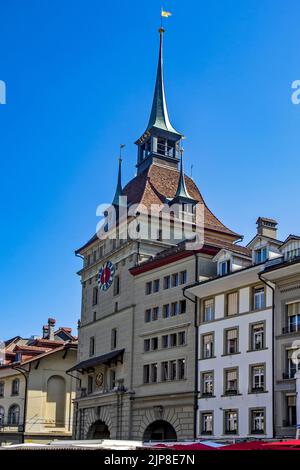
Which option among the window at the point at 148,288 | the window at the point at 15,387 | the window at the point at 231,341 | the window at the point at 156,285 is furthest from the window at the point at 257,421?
the window at the point at 15,387

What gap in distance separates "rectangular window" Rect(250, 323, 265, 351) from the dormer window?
4.00m

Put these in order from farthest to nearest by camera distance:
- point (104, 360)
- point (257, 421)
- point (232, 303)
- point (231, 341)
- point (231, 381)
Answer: point (104, 360) → point (232, 303) → point (231, 341) → point (231, 381) → point (257, 421)

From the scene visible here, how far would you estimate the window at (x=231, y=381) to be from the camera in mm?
43219

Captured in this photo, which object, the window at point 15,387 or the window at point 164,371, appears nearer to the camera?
the window at point 164,371

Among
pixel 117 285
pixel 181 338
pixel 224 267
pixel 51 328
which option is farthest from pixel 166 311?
pixel 51 328

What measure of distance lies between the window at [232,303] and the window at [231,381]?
3686mm

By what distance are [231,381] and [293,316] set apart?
6528 millimetres

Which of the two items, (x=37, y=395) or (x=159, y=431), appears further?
(x=37, y=395)

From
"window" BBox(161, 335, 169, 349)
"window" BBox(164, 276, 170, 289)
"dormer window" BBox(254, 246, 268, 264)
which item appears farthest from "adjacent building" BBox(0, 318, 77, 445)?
"dormer window" BBox(254, 246, 268, 264)

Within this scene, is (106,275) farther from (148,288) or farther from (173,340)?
(173,340)

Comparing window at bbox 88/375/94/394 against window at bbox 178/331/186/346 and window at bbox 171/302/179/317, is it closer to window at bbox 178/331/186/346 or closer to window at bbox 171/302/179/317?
window at bbox 171/302/179/317

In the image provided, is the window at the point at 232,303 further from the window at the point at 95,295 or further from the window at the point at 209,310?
the window at the point at 95,295

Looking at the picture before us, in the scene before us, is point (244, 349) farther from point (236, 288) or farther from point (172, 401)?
point (172, 401)

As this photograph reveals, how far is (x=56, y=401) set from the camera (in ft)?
238
